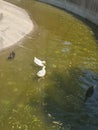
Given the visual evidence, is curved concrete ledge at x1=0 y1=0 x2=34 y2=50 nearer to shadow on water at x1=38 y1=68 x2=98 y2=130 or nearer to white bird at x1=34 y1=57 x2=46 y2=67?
white bird at x1=34 y1=57 x2=46 y2=67

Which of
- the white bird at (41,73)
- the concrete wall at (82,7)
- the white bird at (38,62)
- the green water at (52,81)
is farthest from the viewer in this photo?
the concrete wall at (82,7)

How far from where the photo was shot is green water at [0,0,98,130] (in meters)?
21.0

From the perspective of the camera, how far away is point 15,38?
32.6 meters

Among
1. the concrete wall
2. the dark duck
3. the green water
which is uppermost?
the dark duck

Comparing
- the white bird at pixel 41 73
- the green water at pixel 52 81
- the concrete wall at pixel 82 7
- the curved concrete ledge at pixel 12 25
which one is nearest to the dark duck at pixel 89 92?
the green water at pixel 52 81

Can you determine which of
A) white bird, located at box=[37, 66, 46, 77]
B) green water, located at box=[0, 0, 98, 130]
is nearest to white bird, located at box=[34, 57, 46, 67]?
green water, located at box=[0, 0, 98, 130]

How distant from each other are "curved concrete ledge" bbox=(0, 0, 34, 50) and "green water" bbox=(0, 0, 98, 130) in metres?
0.76

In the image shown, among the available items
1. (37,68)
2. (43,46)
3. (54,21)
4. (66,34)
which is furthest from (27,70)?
(54,21)

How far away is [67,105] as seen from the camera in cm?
2272

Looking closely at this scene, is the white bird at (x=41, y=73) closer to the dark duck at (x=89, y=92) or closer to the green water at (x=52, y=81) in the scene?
the green water at (x=52, y=81)

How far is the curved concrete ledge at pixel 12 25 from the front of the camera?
1246 inches

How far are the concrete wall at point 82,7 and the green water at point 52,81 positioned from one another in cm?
305

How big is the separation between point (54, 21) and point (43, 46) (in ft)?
27.3

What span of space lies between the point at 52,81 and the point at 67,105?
10.9 ft
